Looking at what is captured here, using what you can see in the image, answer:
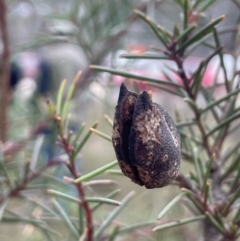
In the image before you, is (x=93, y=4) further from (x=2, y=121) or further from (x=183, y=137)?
(x=183, y=137)

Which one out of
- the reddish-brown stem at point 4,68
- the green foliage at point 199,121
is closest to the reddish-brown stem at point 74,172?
the green foliage at point 199,121

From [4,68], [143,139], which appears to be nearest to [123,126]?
[143,139]

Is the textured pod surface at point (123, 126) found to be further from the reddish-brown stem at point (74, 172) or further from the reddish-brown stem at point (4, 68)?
the reddish-brown stem at point (4, 68)

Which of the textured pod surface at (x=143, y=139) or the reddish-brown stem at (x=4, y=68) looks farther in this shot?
the reddish-brown stem at (x=4, y=68)

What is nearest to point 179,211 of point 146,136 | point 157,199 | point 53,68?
point 157,199

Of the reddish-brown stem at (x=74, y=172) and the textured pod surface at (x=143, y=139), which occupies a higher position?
the textured pod surface at (x=143, y=139)

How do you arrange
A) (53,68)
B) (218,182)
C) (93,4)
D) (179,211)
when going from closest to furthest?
(218,182) → (179,211) → (93,4) → (53,68)

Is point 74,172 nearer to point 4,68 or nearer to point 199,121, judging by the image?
point 199,121

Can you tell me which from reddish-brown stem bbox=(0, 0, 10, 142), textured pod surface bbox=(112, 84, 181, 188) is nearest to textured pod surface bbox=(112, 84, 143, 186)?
textured pod surface bbox=(112, 84, 181, 188)
